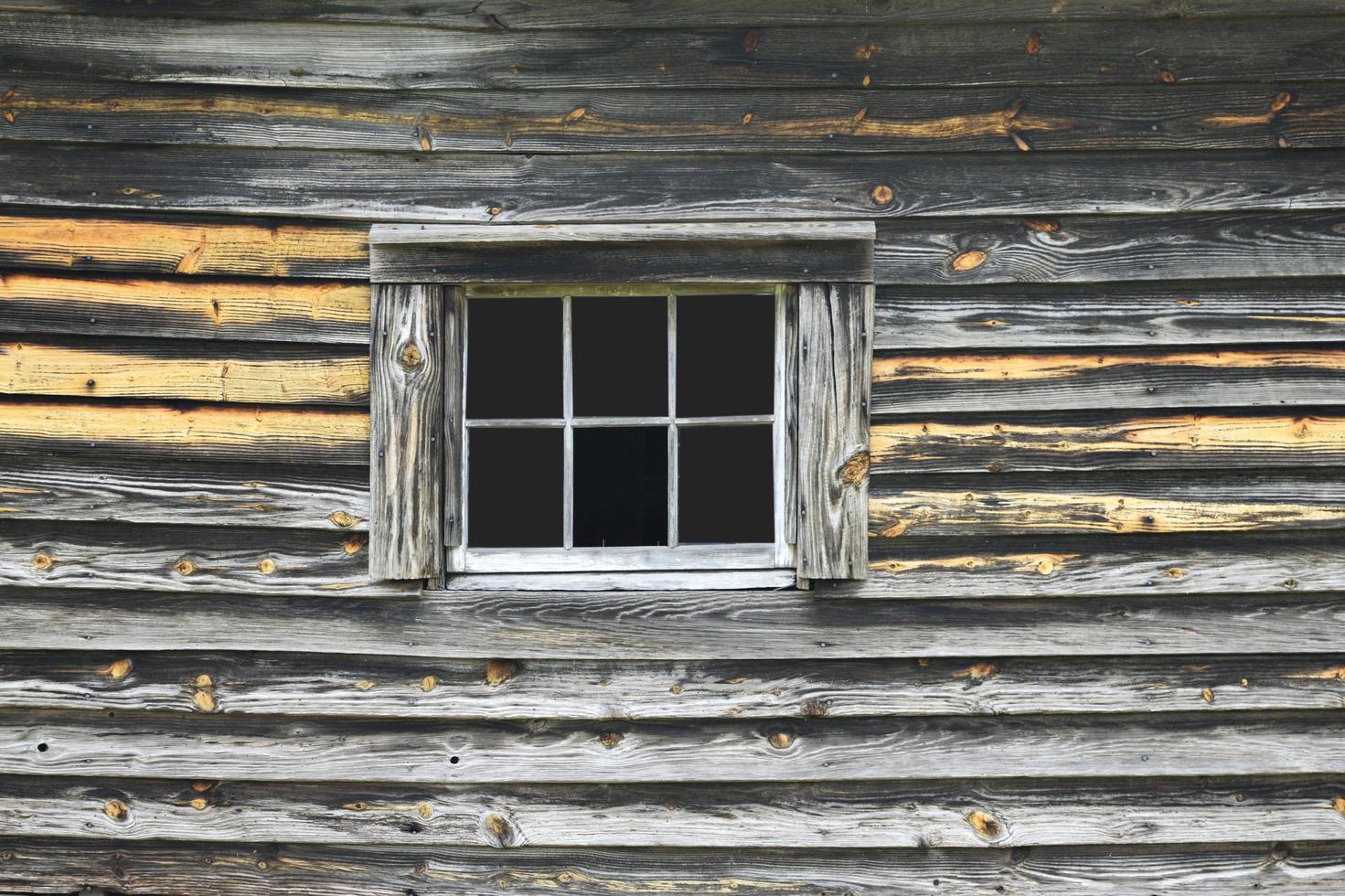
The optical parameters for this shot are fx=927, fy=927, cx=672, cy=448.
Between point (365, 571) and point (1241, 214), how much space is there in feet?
8.38

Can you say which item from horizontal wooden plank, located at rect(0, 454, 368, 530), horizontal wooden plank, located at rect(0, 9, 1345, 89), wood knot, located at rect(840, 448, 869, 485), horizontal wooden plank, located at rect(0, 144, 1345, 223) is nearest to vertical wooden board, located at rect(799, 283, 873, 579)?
wood knot, located at rect(840, 448, 869, 485)

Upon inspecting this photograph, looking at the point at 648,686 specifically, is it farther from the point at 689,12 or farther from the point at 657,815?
the point at 689,12

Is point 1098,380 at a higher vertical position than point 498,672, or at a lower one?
higher

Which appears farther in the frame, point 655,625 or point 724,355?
point 724,355

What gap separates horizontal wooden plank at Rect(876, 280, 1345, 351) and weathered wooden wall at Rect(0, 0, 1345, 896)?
10 mm

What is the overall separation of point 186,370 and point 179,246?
333 millimetres

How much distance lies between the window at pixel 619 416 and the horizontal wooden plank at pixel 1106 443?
173 mm

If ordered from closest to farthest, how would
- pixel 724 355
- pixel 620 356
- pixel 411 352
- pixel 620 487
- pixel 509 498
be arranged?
pixel 411 352 < pixel 620 487 < pixel 724 355 < pixel 620 356 < pixel 509 498

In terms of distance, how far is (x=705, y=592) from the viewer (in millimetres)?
2521

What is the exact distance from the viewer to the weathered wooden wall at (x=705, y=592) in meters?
2.47

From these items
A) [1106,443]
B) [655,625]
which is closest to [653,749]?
[655,625]

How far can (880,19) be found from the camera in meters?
2.47

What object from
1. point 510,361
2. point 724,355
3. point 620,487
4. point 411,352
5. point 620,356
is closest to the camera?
point 411,352

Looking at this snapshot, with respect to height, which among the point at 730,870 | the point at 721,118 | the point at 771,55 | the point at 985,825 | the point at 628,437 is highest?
the point at 771,55
